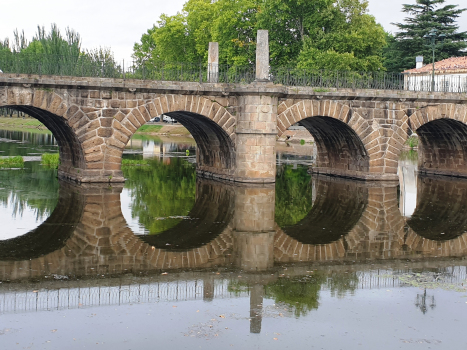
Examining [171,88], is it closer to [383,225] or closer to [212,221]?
[212,221]

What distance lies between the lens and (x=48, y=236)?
16.6m

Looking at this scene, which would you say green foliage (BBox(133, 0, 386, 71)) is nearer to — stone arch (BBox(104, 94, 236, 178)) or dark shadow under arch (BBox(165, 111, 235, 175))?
dark shadow under arch (BBox(165, 111, 235, 175))

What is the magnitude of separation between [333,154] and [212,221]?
1589 cm

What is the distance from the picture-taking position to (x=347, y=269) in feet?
46.8

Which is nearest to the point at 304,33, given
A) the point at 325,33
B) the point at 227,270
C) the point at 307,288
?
the point at 325,33

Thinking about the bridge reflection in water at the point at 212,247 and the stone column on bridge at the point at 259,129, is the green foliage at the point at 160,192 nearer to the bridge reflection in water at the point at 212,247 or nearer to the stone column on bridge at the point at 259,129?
the bridge reflection in water at the point at 212,247

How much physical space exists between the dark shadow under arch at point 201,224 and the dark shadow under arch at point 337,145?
23.9ft

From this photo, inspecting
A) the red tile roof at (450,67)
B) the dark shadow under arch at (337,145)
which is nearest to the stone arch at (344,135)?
the dark shadow under arch at (337,145)

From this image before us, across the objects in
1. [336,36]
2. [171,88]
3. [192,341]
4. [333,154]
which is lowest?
[192,341]

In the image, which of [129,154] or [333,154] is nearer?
[333,154]

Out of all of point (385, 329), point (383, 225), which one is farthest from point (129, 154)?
point (385, 329)

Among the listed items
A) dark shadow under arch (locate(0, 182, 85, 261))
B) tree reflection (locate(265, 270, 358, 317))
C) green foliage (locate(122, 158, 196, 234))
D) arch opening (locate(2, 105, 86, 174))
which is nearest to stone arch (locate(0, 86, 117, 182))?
arch opening (locate(2, 105, 86, 174))

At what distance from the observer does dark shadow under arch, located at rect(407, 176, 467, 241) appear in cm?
1931

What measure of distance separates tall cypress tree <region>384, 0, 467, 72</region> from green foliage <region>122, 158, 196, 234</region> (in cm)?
3379
